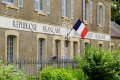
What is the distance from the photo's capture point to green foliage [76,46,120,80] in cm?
1555

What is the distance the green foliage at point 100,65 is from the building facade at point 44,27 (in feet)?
12.5

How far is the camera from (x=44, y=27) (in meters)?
20.5

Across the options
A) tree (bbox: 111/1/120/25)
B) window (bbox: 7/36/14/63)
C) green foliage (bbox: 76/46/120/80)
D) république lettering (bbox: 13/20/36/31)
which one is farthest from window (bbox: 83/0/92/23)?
tree (bbox: 111/1/120/25)

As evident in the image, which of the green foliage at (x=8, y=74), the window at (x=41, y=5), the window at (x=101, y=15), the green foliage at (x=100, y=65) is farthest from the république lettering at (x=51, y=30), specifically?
the green foliage at (x=8, y=74)

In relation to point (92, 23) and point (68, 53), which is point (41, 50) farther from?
point (92, 23)

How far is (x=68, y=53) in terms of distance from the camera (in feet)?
79.2

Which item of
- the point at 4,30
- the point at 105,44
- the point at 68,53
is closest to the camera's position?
the point at 4,30

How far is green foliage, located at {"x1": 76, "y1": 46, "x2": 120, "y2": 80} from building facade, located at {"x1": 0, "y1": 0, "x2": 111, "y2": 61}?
12.5ft

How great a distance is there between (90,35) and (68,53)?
418cm

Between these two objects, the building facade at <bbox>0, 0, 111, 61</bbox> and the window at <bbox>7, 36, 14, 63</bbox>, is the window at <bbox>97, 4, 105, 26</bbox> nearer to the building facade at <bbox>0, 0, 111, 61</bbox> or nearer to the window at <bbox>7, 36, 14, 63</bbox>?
the building facade at <bbox>0, 0, 111, 61</bbox>

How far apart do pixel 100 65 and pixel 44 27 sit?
6.04 meters

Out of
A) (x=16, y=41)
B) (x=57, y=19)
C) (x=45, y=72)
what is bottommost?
(x=45, y=72)

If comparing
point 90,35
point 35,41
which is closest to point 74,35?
point 90,35

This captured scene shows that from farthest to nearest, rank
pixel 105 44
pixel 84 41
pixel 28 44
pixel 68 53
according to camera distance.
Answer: pixel 105 44 → pixel 84 41 → pixel 68 53 → pixel 28 44
